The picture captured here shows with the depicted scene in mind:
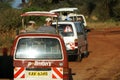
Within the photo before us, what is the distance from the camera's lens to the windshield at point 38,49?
12.3 m

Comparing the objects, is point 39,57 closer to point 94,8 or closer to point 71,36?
point 71,36

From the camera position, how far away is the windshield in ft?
40.5

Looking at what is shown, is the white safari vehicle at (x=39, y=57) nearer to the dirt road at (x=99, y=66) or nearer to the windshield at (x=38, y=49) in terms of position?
the windshield at (x=38, y=49)

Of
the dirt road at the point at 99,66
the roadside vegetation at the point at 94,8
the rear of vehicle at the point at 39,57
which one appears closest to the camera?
the rear of vehicle at the point at 39,57

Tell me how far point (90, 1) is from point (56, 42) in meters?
52.6

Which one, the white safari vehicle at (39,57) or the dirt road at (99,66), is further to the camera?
the dirt road at (99,66)

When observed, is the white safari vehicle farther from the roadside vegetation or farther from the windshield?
the roadside vegetation

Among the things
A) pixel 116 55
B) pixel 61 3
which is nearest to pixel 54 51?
pixel 116 55

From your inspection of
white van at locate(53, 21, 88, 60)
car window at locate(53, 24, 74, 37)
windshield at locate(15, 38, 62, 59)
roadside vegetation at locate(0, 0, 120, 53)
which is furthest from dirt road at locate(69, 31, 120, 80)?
roadside vegetation at locate(0, 0, 120, 53)

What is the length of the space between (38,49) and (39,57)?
222 mm

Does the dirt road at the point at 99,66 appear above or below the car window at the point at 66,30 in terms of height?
below

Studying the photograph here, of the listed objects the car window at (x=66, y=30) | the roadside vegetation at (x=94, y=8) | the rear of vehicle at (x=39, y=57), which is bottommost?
the roadside vegetation at (x=94, y=8)

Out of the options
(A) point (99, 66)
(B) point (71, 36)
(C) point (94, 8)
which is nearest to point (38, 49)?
(A) point (99, 66)

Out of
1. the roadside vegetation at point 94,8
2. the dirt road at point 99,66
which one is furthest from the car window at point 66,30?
the roadside vegetation at point 94,8
